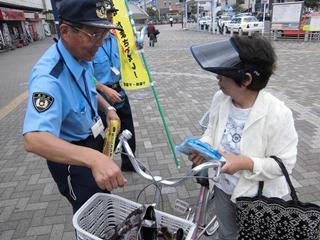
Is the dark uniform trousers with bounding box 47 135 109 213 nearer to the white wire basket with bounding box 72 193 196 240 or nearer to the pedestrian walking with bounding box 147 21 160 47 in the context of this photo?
the white wire basket with bounding box 72 193 196 240

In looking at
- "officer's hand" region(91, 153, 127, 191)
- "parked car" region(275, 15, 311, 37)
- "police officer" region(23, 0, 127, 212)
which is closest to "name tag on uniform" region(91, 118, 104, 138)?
"police officer" region(23, 0, 127, 212)

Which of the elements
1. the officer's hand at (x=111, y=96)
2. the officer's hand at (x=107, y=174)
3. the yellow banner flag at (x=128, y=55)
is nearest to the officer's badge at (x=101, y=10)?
the officer's hand at (x=107, y=174)

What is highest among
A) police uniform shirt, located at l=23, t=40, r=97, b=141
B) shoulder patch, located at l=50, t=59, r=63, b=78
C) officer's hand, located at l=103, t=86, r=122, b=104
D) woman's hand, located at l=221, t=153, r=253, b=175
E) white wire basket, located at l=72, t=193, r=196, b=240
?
shoulder patch, located at l=50, t=59, r=63, b=78

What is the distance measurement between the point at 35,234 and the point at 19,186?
39.8 inches

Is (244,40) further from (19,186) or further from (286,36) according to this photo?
(286,36)

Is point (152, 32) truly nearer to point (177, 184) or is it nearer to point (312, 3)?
point (177, 184)

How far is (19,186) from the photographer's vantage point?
353 cm

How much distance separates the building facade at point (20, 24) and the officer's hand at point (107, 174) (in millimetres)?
22209

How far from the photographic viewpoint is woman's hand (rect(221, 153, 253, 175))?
137 cm

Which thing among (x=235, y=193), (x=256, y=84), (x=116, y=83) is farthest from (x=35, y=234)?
(x=256, y=84)

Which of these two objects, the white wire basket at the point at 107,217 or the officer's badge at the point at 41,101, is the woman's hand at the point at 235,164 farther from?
the officer's badge at the point at 41,101

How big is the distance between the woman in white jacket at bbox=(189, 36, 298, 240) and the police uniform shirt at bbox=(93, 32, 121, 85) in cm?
175

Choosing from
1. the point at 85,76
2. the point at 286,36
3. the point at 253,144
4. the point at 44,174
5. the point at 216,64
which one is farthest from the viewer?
the point at 286,36

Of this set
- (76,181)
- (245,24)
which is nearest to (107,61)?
(76,181)
